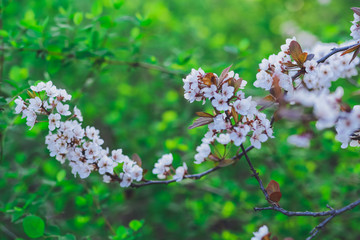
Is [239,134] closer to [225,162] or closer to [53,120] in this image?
[225,162]

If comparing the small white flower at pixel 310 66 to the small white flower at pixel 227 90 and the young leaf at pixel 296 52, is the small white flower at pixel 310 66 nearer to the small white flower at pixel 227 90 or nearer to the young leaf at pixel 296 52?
the young leaf at pixel 296 52

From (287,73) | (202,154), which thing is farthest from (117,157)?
(287,73)

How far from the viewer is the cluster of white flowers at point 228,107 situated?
127 centimetres

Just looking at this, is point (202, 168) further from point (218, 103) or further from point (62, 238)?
point (218, 103)

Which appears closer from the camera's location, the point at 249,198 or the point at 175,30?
the point at 249,198

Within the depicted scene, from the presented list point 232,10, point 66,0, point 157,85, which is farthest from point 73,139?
point 232,10

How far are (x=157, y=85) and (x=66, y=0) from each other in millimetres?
1332

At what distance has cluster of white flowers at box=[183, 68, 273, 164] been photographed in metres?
1.27

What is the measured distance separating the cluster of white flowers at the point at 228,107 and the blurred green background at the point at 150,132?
1.79 feet

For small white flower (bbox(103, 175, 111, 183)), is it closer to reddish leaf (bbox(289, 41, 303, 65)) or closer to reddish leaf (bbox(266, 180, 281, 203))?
reddish leaf (bbox(266, 180, 281, 203))

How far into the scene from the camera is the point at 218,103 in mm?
1270

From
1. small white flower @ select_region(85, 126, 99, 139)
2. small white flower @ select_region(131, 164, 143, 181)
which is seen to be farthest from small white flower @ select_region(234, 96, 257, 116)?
small white flower @ select_region(85, 126, 99, 139)

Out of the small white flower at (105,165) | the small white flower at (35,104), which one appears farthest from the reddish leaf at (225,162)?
the small white flower at (35,104)

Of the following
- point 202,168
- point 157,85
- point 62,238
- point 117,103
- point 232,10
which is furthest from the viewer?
point 232,10
